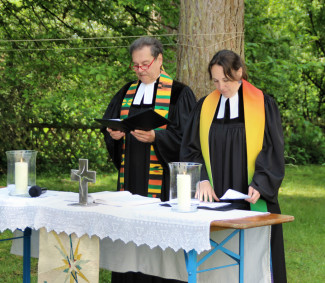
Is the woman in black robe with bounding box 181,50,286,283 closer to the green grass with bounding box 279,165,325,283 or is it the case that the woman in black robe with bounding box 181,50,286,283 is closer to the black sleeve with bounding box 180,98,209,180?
the black sleeve with bounding box 180,98,209,180

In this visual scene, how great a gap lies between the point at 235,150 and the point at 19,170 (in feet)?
4.71

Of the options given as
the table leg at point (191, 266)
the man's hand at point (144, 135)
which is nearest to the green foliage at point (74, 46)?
the man's hand at point (144, 135)

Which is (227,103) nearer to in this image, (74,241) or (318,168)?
(74,241)

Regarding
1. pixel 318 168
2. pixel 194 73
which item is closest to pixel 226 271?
pixel 194 73

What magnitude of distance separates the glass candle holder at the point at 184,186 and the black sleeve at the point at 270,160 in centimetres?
52

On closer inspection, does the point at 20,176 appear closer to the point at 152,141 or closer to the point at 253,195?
the point at 152,141

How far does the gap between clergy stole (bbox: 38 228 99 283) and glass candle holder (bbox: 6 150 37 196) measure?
0.40 metres

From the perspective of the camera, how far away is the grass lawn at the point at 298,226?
6.12m

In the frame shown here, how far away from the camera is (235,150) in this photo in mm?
3914

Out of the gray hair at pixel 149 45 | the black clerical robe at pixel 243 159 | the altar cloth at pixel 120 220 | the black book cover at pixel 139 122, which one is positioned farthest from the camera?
the gray hair at pixel 149 45

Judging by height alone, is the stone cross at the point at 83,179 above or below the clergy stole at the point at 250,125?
below

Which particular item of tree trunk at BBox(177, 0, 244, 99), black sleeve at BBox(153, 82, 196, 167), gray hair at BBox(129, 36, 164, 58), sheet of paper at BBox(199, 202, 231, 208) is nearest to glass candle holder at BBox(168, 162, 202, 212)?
sheet of paper at BBox(199, 202, 231, 208)

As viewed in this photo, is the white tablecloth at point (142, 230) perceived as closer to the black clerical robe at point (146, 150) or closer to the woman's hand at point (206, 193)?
the woman's hand at point (206, 193)

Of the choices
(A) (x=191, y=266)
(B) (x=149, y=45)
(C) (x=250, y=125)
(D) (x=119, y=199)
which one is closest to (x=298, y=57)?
(B) (x=149, y=45)
